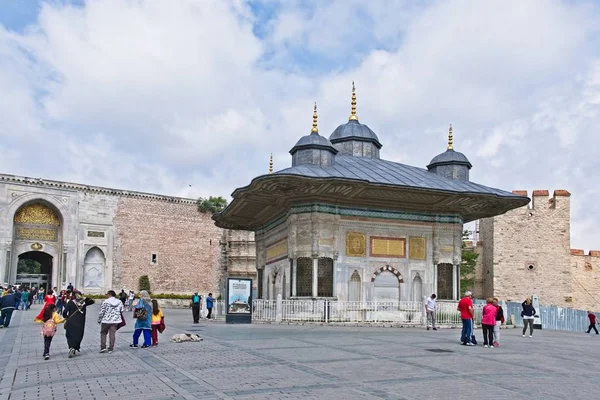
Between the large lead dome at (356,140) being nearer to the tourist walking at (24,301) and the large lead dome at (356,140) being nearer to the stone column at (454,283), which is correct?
the stone column at (454,283)

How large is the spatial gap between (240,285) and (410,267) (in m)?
6.66

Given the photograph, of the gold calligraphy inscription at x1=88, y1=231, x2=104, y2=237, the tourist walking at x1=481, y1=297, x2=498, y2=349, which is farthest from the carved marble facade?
the gold calligraphy inscription at x1=88, y1=231, x2=104, y2=237

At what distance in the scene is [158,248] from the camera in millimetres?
45188

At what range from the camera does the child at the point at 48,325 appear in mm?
11312

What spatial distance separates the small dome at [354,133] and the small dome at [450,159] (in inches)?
124

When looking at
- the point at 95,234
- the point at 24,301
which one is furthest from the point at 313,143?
the point at 95,234

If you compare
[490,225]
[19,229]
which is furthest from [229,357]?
[19,229]

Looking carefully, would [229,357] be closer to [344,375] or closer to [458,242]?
[344,375]

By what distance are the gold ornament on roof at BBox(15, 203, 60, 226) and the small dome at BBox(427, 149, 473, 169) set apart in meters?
26.4

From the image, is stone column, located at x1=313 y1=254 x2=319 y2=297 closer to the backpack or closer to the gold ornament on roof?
the backpack

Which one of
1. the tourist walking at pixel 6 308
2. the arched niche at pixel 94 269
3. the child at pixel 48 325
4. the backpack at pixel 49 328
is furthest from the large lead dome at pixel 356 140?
the arched niche at pixel 94 269

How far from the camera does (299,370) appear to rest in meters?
9.16

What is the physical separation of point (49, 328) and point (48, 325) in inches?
3.7

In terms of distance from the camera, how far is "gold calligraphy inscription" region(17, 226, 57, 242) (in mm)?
40375
